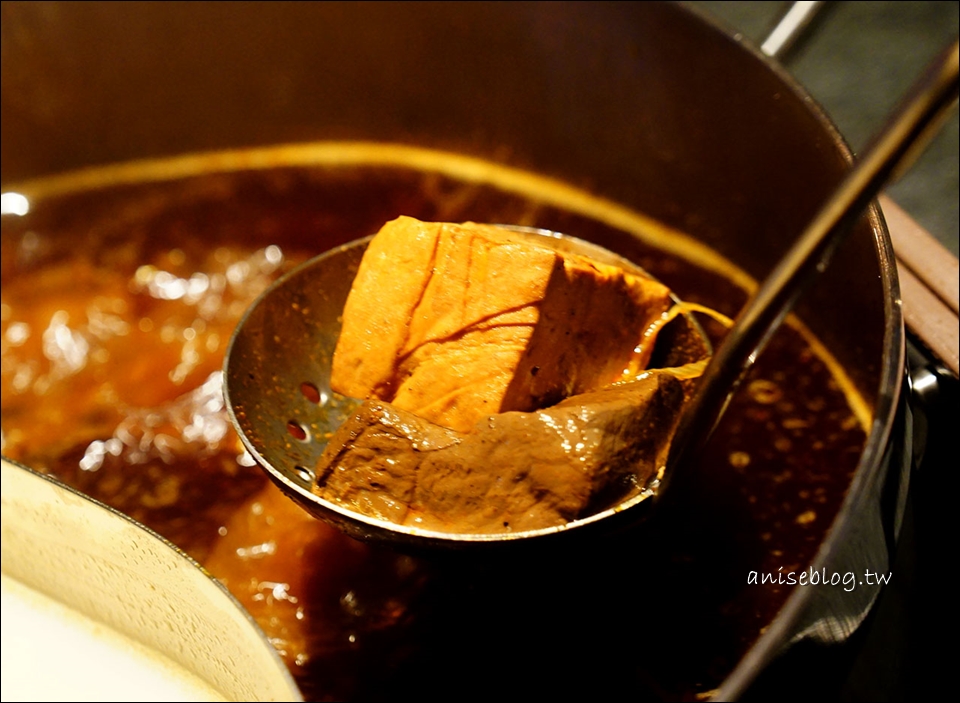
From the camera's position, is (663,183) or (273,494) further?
(663,183)


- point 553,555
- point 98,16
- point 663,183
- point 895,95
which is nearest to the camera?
point 553,555

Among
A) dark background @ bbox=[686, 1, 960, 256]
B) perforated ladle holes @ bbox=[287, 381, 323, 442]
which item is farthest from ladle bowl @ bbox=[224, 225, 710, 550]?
dark background @ bbox=[686, 1, 960, 256]

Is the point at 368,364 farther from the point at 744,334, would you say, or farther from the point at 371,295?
the point at 744,334

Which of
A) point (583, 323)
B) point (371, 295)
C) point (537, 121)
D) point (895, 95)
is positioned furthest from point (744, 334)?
point (537, 121)

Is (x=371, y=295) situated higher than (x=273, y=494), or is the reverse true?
(x=371, y=295)

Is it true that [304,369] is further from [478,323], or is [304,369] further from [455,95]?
[455,95]

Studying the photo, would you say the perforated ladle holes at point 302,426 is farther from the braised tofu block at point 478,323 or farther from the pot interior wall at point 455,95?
the pot interior wall at point 455,95

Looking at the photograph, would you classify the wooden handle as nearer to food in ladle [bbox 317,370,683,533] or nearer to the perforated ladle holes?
food in ladle [bbox 317,370,683,533]

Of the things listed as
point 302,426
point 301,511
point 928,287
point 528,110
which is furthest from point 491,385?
point 528,110
